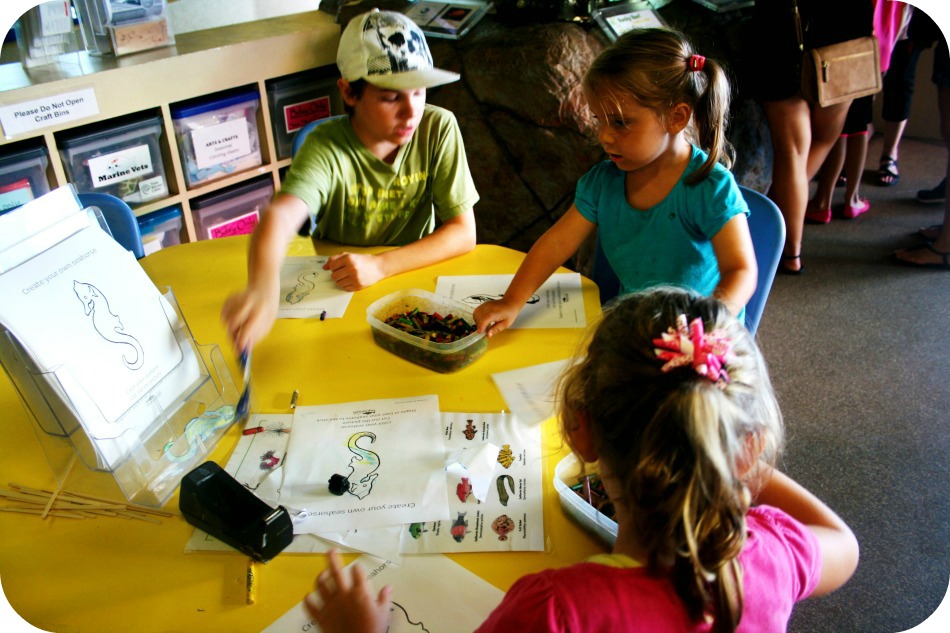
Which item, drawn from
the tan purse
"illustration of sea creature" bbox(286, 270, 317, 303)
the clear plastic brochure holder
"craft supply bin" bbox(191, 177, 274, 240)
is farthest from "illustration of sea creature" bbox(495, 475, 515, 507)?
the tan purse

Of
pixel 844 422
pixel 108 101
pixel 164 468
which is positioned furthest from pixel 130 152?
pixel 844 422

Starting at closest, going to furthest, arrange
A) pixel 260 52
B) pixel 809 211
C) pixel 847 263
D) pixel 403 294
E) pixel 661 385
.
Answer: pixel 661 385 < pixel 403 294 < pixel 260 52 < pixel 847 263 < pixel 809 211

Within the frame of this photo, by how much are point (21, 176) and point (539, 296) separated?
66.0 inches

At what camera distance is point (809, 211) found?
3369 mm

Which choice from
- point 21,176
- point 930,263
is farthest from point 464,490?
point 930,263

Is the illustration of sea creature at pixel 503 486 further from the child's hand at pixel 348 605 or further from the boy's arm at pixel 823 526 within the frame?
the boy's arm at pixel 823 526

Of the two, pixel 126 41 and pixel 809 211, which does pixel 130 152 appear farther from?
pixel 809 211

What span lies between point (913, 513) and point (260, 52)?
2494 mm

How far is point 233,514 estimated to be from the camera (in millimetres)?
841

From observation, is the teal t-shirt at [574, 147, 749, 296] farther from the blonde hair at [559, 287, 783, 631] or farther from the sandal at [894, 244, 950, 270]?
the sandal at [894, 244, 950, 270]

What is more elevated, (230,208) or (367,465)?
(367,465)

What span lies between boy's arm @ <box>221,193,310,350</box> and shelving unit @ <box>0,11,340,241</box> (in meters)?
1.01

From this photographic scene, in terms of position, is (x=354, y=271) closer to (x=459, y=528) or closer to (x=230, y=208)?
(x=459, y=528)

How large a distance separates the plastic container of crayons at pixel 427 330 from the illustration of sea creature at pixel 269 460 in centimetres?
29
